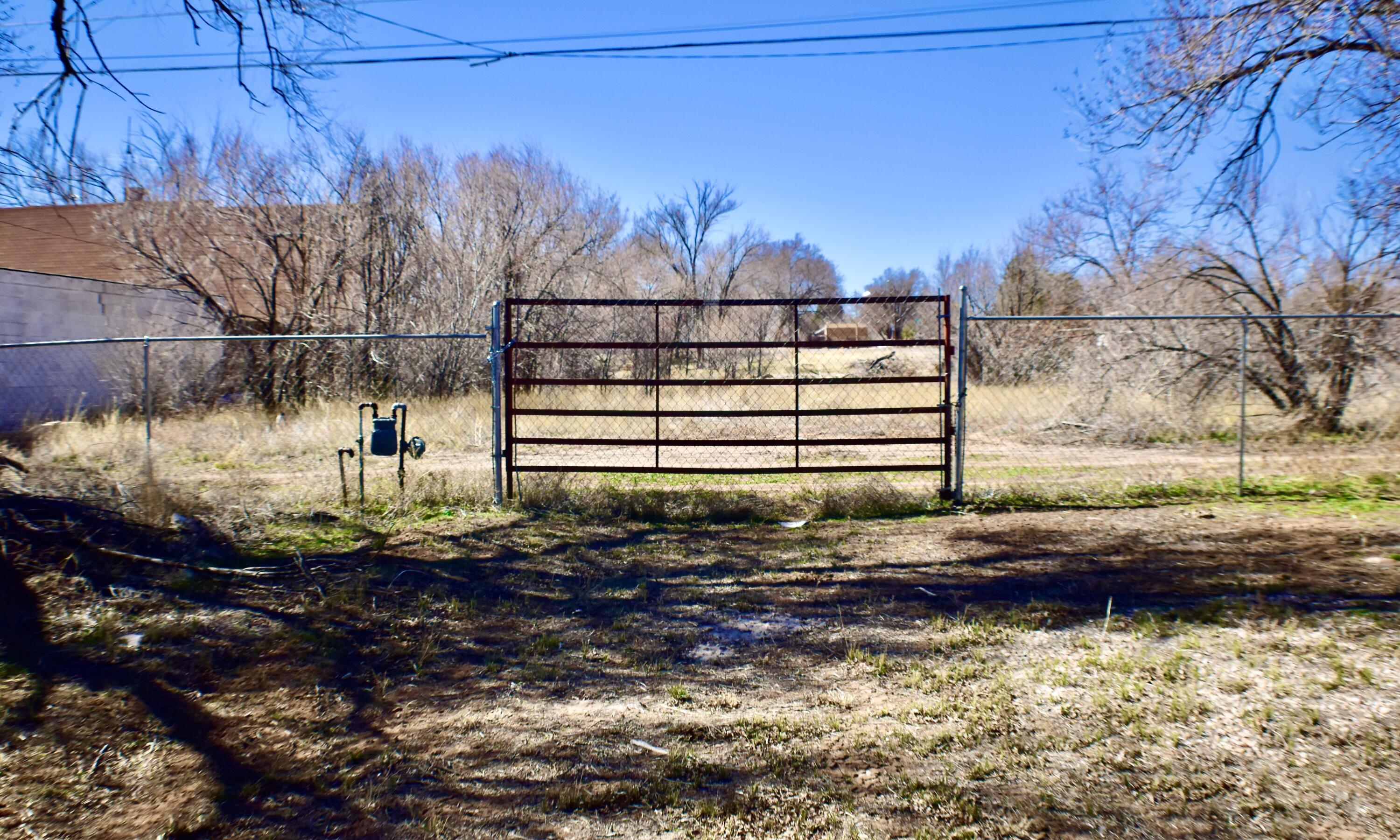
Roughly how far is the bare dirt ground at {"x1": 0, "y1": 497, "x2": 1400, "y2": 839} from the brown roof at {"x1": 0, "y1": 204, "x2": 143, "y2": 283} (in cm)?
2042

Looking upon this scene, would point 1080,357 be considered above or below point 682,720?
above

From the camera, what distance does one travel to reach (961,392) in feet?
26.2

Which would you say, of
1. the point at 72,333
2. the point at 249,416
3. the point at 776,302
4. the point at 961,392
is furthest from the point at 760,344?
the point at 72,333

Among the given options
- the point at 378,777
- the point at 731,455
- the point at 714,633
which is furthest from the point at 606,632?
the point at 731,455

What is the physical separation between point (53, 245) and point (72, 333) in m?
8.92

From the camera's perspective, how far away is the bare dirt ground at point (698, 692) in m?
2.95

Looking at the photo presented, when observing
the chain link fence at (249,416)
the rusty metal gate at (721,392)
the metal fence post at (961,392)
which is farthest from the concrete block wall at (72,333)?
the metal fence post at (961,392)

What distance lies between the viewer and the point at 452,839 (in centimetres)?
280

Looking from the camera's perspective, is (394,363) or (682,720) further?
(394,363)

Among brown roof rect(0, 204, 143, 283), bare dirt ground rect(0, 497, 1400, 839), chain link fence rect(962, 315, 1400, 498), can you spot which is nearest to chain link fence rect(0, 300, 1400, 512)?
chain link fence rect(962, 315, 1400, 498)

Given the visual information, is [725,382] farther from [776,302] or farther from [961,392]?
[961,392]

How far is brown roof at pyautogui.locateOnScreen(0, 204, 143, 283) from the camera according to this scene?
21.6m

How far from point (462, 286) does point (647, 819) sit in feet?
63.6

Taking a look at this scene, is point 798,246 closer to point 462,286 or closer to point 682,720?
point 462,286
